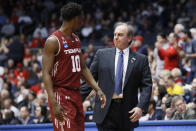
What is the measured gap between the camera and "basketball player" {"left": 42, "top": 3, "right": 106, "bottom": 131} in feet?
17.5

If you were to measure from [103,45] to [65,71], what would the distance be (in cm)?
1165

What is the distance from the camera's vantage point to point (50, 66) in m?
5.36

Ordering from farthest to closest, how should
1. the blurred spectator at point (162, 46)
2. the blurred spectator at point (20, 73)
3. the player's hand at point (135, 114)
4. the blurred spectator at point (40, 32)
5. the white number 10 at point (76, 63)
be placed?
1. the blurred spectator at point (40, 32)
2. the blurred spectator at point (20, 73)
3. the blurred spectator at point (162, 46)
4. the player's hand at point (135, 114)
5. the white number 10 at point (76, 63)

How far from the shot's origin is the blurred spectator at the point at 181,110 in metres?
8.13

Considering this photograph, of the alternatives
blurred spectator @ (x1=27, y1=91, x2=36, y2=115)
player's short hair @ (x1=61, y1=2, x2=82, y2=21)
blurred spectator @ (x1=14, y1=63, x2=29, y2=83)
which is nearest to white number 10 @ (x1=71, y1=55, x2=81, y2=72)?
player's short hair @ (x1=61, y1=2, x2=82, y2=21)

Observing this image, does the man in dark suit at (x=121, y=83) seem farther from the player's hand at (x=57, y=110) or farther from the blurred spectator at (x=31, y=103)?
the blurred spectator at (x=31, y=103)

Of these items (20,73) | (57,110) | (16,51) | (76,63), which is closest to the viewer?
(57,110)

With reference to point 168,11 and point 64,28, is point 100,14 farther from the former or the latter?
point 64,28

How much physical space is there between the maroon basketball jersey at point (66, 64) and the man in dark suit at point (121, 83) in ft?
2.26

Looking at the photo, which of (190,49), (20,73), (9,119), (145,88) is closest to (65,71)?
(145,88)

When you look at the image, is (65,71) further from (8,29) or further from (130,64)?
(8,29)

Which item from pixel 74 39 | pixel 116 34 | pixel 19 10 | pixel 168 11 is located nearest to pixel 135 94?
pixel 116 34

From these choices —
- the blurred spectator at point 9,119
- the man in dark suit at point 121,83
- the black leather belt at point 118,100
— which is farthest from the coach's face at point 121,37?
the blurred spectator at point 9,119

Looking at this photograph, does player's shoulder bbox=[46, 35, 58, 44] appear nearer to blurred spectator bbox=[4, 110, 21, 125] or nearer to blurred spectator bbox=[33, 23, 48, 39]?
blurred spectator bbox=[4, 110, 21, 125]
